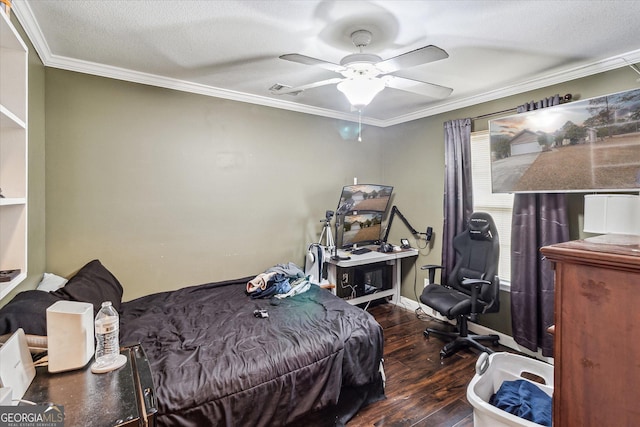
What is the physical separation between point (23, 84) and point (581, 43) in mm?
3227

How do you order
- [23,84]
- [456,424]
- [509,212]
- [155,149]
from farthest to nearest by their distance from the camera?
[509,212] < [155,149] < [456,424] < [23,84]

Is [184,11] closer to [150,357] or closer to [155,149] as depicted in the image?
[155,149]

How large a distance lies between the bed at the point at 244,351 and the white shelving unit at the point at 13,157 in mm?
315

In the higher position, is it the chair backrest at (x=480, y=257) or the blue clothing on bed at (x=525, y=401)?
the chair backrest at (x=480, y=257)

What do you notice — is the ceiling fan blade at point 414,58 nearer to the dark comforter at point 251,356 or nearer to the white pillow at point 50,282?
the dark comforter at point 251,356

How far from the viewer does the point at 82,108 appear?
248 centimetres

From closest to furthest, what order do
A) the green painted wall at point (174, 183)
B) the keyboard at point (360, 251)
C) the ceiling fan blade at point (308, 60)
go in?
the ceiling fan blade at point (308, 60) < the green painted wall at point (174, 183) < the keyboard at point (360, 251)

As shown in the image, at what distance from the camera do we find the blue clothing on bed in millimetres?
1507

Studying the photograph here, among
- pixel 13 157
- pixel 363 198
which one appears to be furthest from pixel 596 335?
pixel 363 198

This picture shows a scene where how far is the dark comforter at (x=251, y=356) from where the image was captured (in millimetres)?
1508

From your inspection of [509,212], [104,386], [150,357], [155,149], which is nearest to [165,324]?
[150,357]

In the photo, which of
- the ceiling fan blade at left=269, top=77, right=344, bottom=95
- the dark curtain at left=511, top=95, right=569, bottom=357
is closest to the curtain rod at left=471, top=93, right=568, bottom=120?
the dark curtain at left=511, top=95, right=569, bottom=357

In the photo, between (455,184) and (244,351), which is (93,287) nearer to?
(244,351)

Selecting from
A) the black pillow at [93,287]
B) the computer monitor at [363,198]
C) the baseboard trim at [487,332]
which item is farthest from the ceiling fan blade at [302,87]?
the baseboard trim at [487,332]
